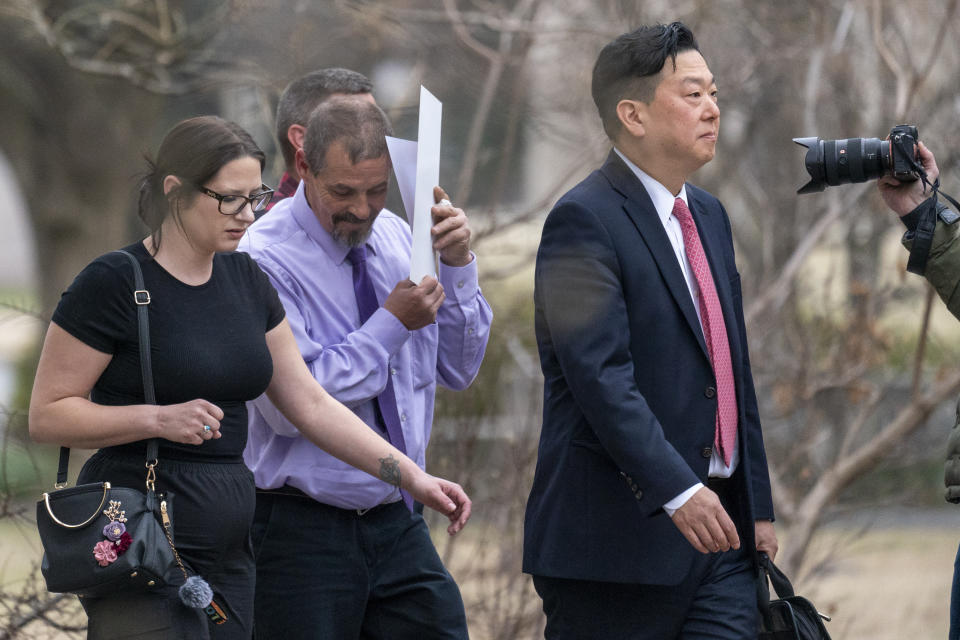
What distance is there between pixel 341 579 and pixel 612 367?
3.01ft

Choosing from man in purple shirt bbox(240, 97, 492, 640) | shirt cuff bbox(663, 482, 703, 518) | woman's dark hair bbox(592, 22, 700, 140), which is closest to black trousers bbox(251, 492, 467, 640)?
man in purple shirt bbox(240, 97, 492, 640)

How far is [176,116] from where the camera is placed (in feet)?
31.5

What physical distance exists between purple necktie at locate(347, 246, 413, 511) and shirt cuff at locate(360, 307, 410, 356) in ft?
0.40

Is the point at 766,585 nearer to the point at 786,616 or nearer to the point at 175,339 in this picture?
the point at 786,616

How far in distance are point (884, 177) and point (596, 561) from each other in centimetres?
131

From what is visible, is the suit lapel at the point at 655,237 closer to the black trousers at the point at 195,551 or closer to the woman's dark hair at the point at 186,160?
the woman's dark hair at the point at 186,160

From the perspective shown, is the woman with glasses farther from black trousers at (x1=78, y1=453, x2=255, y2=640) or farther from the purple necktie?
the purple necktie

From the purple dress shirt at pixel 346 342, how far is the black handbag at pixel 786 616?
996mm

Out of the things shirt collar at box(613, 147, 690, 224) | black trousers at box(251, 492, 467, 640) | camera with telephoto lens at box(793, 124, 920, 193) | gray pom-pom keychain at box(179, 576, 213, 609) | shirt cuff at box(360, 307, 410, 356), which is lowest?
black trousers at box(251, 492, 467, 640)

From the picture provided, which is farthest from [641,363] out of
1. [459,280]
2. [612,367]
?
[459,280]

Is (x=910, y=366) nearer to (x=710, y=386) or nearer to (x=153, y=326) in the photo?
(x=710, y=386)

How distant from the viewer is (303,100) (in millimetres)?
4070

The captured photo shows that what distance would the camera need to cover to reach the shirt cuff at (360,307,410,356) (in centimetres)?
343

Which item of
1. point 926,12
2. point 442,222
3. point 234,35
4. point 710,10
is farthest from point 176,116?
point 442,222
